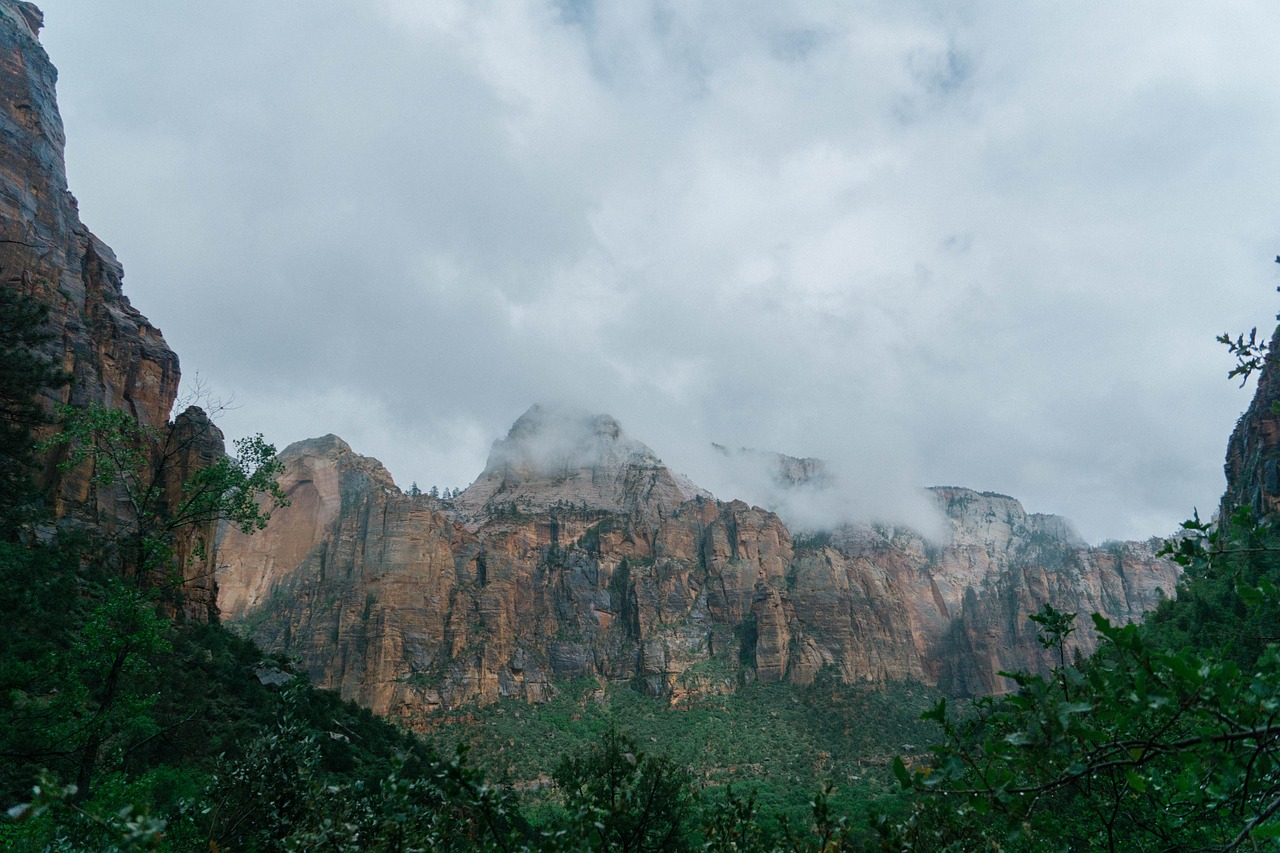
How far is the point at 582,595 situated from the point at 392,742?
82.3 m

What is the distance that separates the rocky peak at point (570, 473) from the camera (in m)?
150

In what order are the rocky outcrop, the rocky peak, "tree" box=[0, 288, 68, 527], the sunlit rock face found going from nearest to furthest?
"tree" box=[0, 288, 68, 527]
the rocky outcrop
the sunlit rock face
the rocky peak

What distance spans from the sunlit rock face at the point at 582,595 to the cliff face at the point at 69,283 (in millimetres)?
57423

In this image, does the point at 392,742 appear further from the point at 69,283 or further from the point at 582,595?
the point at 582,595

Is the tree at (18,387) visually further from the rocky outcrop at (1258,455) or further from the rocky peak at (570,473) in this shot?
the rocky peak at (570,473)

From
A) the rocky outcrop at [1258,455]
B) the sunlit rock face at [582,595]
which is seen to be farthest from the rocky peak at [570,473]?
the rocky outcrop at [1258,455]

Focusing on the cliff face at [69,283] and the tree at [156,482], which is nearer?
the tree at [156,482]

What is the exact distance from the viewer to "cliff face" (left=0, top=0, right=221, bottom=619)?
123ft

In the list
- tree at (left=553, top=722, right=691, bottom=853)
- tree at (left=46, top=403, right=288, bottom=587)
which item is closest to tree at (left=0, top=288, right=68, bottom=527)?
tree at (left=46, top=403, right=288, bottom=587)

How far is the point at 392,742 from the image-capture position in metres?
43.3

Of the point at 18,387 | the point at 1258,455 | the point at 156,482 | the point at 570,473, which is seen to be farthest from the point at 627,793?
the point at 570,473

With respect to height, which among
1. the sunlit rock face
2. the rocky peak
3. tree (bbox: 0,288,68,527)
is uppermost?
the rocky peak

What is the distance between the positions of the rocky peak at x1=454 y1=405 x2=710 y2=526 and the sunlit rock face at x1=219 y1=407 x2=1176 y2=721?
30.7 inches

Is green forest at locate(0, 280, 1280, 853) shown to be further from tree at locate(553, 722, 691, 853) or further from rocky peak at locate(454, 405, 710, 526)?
rocky peak at locate(454, 405, 710, 526)
